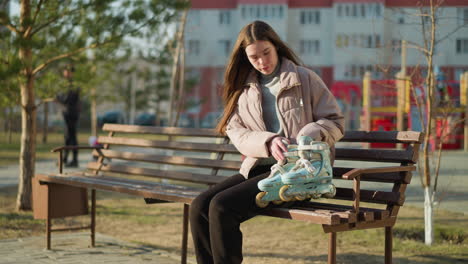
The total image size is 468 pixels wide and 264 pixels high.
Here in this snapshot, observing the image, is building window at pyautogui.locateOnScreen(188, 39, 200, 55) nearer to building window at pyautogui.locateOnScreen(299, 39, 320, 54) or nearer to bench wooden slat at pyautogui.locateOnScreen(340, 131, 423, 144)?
building window at pyautogui.locateOnScreen(299, 39, 320, 54)

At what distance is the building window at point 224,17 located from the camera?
181 ft

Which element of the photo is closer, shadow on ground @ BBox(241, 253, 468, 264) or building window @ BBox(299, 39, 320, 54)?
shadow on ground @ BBox(241, 253, 468, 264)

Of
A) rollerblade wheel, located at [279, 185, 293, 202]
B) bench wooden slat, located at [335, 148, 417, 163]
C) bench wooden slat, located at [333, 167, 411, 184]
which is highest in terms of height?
bench wooden slat, located at [335, 148, 417, 163]

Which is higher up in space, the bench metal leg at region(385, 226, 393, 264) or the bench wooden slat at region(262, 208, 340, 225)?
the bench wooden slat at region(262, 208, 340, 225)

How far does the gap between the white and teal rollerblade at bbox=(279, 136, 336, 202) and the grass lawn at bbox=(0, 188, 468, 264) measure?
1815mm

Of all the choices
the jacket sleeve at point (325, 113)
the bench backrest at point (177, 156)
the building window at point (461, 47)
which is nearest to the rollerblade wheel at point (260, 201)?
the jacket sleeve at point (325, 113)

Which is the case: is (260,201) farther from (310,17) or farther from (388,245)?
(310,17)

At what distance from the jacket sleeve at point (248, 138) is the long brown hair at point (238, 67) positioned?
81mm

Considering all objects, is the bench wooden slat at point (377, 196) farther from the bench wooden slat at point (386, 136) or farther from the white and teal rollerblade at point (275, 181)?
the white and teal rollerblade at point (275, 181)

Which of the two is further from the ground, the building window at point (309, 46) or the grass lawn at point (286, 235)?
the building window at point (309, 46)

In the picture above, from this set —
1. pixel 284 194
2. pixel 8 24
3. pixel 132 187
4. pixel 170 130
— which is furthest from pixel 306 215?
pixel 8 24

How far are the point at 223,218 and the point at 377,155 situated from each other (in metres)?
1.10

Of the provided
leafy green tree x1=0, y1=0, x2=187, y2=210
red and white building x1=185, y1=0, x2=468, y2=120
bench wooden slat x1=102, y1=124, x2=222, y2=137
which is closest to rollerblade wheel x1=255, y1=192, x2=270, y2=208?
bench wooden slat x1=102, y1=124, x2=222, y2=137

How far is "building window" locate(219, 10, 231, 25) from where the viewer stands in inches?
2172
